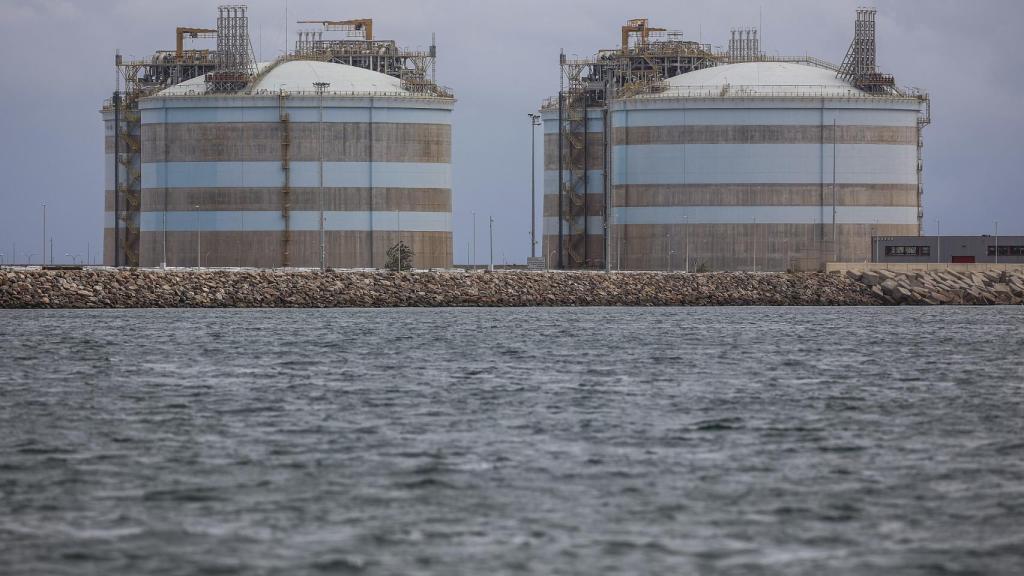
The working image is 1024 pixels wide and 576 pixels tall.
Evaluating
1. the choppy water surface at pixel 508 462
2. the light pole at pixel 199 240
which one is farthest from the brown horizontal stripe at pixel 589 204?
the choppy water surface at pixel 508 462

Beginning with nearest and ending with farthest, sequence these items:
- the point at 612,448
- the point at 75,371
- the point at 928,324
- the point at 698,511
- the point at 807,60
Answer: the point at 698,511 < the point at 612,448 < the point at 75,371 < the point at 928,324 < the point at 807,60

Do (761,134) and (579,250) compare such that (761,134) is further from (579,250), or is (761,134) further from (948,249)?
(579,250)

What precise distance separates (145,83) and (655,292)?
141ft

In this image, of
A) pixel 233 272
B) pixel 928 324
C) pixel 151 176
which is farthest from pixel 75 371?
pixel 151 176

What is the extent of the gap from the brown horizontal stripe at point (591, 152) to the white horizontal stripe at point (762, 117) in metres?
8.28

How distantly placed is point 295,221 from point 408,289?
568 inches

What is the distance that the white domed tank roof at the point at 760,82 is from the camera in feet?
360

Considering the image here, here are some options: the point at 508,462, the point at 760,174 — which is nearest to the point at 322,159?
the point at 760,174

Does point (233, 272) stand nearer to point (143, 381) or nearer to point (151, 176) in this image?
point (151, 176)

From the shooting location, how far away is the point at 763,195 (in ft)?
354

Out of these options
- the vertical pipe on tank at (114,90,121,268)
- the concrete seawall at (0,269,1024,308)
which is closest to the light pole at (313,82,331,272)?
the concrete seawall at (0,269,1024,308)

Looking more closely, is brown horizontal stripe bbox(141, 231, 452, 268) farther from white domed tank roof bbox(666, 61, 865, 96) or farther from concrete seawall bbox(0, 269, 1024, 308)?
white domed tank roof bbox(666, 61, 865, 96)

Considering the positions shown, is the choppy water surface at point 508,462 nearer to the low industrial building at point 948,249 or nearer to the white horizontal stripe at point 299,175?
the white horizontal stripe at point 299,175

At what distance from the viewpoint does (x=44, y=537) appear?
21.0m
